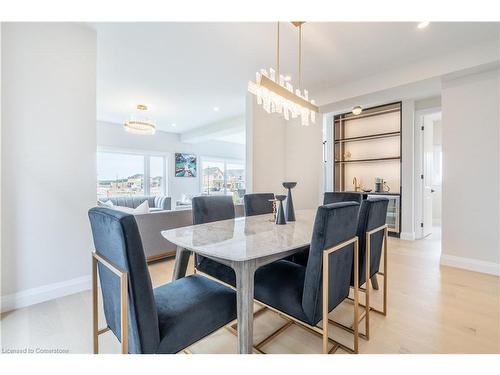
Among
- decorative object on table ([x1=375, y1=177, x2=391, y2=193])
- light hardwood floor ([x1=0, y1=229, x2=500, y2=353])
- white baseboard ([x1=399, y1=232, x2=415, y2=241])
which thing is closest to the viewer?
light hardwood floor ([x1=0, y1=229, x2=500, y2=353])

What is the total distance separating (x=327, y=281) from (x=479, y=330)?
4.71 feet

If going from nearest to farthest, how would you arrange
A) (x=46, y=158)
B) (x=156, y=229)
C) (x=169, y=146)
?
(x=46, y=158), (x=156, y=229), (x=169, y=146)

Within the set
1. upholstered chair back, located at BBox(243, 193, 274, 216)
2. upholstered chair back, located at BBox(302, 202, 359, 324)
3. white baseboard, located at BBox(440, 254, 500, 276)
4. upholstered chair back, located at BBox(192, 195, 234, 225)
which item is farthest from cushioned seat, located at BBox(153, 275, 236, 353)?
white baseboard, located at BBox(440, 254, 500, 276)

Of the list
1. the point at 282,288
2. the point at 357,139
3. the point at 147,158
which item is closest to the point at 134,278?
the point at 282,288

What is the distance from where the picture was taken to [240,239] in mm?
1399

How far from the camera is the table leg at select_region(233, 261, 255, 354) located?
3.72 feet

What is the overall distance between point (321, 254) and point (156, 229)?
7.82 feet

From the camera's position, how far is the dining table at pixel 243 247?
3.73ft

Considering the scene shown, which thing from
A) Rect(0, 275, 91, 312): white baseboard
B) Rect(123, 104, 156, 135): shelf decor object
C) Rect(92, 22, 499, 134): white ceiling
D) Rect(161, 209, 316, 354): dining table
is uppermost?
Rect(92, 22, 499, 134): white ceiling

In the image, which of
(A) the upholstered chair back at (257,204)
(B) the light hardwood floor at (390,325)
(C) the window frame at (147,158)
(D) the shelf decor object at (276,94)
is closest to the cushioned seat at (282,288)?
(B) the light hardwood floor at (390,325)

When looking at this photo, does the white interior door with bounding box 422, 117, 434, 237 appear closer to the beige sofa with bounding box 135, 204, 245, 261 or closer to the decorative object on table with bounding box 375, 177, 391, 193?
the decorative object on table with bounding box 375, 177, 391, 193

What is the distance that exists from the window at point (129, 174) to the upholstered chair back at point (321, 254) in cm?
631

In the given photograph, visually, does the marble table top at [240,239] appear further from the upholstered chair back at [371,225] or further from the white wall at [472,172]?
the white wall at [472,172]

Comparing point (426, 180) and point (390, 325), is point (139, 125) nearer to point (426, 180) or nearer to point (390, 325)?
point (390, 325)
